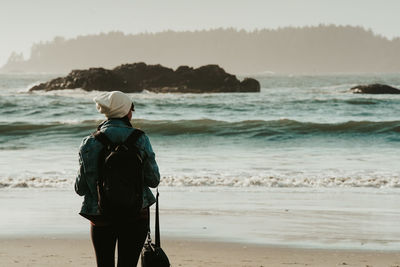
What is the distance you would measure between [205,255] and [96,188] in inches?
107

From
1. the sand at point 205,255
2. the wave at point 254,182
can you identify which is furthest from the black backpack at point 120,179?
the wave at point 254,182

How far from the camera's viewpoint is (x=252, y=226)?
7.81 m

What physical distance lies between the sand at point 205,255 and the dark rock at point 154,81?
47.3m

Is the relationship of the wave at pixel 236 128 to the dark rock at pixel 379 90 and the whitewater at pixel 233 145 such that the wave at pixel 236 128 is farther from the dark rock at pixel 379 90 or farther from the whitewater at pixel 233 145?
the dark rock at pixel 379 90

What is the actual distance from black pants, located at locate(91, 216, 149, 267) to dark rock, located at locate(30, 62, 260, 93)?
1973 inches

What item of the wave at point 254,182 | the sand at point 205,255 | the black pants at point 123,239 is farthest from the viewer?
the wave at point 254,182

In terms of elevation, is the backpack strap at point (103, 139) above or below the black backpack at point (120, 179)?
above

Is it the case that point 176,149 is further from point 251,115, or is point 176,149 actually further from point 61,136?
point 251,115

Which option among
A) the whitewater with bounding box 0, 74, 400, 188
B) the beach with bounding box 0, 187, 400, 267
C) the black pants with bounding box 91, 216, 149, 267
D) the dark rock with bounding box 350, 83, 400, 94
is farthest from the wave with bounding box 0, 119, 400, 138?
the dark rock with bounding box 350, 83, 400, 94

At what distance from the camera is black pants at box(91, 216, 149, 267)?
4.05 meters

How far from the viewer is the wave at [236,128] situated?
2320 centimetres

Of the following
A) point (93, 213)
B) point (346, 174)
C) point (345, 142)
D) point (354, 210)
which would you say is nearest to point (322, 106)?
point (345, 142)

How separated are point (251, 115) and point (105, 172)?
2768cm

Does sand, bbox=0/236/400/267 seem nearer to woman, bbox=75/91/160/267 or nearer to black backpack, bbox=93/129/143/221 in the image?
woman, bbox=75/91/160/267
